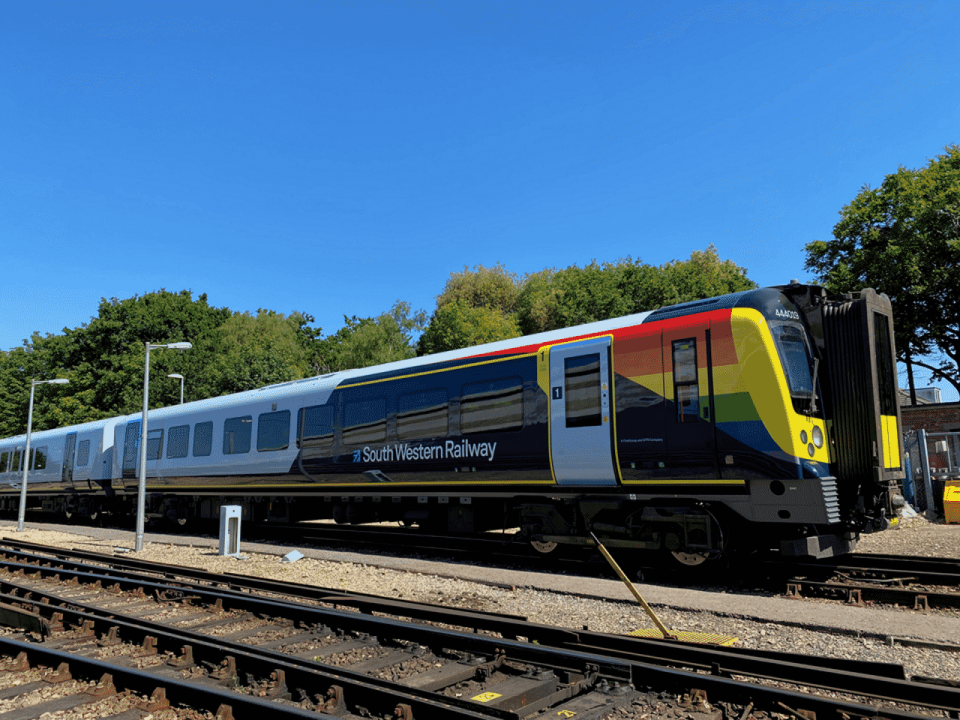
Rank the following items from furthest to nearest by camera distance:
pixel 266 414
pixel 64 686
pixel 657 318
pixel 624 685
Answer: pixel 266 414
pixel 657 318
pixel 64 686
pixel 624 685

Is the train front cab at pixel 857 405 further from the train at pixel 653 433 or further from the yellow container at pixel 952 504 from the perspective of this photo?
the yellow container at pixel 952 504

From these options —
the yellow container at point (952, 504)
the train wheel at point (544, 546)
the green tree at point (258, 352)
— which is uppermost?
the green tree at point (258, 352)

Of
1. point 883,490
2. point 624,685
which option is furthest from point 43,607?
point 883,490

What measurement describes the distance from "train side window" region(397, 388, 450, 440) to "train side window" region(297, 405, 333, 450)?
7.32 ft

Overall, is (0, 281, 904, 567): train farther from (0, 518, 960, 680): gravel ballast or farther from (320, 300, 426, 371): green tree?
(320, 300, 426, 371): green tree

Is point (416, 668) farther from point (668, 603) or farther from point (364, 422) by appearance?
point (364, 422)

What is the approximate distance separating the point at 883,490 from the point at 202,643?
855 cm

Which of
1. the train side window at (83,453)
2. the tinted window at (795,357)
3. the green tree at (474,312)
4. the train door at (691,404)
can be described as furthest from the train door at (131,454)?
the green tree at (474,312)

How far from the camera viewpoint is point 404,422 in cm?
1342

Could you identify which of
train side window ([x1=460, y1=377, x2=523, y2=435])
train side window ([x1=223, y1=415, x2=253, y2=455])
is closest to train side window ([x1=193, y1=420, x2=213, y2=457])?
train side window ([x1=223, y1=415, x2=253, y2=455])

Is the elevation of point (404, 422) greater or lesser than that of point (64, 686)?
greater

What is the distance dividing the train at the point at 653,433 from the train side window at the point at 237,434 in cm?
294

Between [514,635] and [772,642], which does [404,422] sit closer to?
[514,635]

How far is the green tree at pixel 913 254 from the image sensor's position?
29.3 m
